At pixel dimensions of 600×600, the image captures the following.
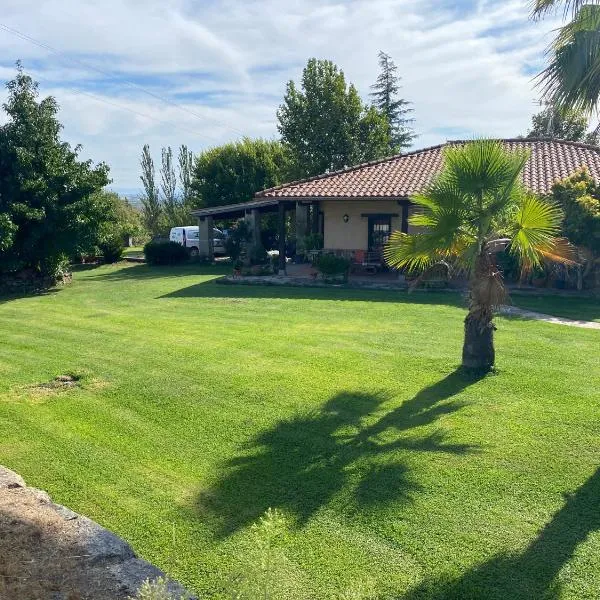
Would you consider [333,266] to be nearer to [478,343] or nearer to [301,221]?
[301,221]

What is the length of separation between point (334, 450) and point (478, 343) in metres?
3.33

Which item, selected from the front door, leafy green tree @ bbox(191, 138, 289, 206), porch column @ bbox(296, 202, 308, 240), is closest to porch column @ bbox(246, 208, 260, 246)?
porch column @ bbox(296, 202, 308, 240)

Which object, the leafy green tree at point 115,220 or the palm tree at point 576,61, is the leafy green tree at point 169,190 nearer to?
the leafy green tree at point 115,220

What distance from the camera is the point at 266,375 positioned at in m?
8.69

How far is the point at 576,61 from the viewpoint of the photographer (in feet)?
23.0

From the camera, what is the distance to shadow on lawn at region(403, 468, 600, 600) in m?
3.89

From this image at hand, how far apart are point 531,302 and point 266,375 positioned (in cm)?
876

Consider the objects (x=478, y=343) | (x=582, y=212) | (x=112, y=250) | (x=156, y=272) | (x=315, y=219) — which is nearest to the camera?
(x=478, y=343)

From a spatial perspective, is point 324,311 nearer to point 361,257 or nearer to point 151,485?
point 361,257

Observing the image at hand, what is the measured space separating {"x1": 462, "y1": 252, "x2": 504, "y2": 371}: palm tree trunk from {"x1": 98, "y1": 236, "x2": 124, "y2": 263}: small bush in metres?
22.6

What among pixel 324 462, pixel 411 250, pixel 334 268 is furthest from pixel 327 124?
pixel 324 462

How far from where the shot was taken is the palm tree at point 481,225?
24.8 feet

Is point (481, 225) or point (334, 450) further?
point (481, 225)

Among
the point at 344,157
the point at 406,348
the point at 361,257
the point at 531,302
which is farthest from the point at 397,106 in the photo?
the point at 406,348
